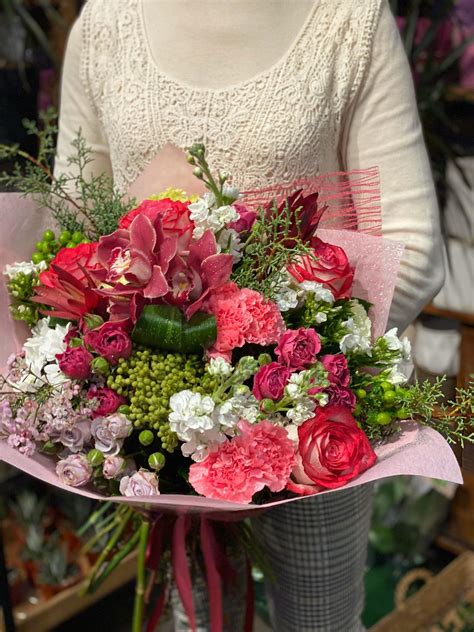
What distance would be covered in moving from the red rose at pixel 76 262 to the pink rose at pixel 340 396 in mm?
274

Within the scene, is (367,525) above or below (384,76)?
below

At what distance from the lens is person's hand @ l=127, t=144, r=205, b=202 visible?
854 mm

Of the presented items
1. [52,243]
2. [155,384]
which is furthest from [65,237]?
[155,384]

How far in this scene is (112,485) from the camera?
0.72m

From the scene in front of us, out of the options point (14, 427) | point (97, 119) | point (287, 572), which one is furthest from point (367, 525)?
point (97, 119)

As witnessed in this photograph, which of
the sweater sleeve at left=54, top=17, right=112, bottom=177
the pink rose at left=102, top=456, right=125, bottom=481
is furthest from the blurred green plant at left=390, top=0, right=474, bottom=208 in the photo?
the pink rose at left=102, top=456, right=125, bottom=481

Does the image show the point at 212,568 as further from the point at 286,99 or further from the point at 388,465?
the point at 286,99

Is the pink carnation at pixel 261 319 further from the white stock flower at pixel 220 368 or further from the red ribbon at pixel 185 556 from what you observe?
the red ribbon at pixel 185 556

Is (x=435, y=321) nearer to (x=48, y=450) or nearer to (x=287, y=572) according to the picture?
(x=287, y=572)

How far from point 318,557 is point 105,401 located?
0.47m

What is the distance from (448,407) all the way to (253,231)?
0.93ft

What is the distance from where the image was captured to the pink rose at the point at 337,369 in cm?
66

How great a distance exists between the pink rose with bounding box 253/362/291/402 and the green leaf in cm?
6

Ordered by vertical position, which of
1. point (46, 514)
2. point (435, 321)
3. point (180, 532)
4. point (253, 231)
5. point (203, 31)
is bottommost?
point (46, 514)
